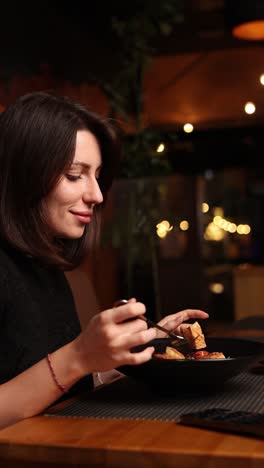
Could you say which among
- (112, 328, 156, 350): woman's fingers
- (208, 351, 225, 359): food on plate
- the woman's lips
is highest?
the woman's lips

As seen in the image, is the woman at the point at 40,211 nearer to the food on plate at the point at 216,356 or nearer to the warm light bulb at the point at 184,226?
the food on plate at the point at 216,356

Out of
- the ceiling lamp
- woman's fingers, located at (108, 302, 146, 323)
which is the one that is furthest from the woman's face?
the ceiling lamp

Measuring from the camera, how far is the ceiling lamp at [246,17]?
372 centimetres

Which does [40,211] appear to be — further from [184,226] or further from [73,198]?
[184,226]

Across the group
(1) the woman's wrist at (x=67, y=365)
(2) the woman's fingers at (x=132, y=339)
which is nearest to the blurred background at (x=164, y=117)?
(1) the woman's wrist at (x=67, y=365)

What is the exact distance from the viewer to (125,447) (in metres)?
1.21

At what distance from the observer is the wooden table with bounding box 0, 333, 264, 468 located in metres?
1.17

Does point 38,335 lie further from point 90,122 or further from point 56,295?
point 90,122

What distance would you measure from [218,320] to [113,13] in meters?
4.44

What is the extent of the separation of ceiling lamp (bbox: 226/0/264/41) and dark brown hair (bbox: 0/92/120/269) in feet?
7.12

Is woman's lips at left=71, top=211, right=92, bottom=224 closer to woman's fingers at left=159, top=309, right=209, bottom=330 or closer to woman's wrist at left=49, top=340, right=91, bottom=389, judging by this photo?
woman's fingers at left=159, top=309, right=209, bottom=330

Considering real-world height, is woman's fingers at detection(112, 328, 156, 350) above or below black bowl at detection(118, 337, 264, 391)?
above

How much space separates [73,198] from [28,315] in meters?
0.27

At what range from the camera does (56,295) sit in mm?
1909
